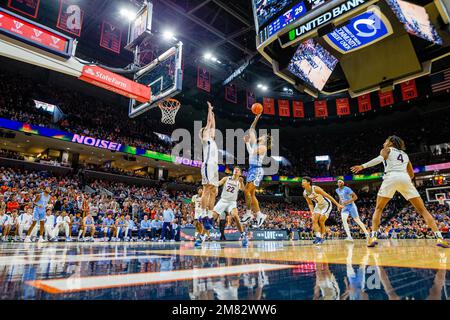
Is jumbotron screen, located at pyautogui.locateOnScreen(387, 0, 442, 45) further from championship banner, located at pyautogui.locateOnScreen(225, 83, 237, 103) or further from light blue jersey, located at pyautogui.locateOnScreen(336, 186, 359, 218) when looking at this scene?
championship banner, located at pyautogui.locateOnScreen(225, 83, 237, 103)

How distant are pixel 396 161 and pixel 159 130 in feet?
73.9

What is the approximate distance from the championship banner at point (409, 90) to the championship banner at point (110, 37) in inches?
849

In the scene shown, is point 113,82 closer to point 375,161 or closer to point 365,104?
point 375,161

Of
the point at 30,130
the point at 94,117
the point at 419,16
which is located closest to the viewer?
the point at 419,16

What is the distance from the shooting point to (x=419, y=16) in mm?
4004

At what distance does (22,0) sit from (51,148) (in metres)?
10.5

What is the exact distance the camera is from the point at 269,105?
24906mm

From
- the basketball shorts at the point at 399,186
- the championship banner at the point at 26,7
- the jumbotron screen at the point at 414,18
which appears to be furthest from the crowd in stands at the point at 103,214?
the jumbotron screen at the point at 414,18

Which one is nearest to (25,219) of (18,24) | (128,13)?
(18,24)

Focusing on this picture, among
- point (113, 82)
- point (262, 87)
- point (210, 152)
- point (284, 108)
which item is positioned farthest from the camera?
point (284, 108)

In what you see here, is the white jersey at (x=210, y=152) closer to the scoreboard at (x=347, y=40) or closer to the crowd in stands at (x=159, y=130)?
the scoreboard at (x=347, y=40)

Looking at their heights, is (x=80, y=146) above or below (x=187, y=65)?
below

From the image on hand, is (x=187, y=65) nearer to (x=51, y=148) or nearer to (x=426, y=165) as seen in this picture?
(x=51, y=148)

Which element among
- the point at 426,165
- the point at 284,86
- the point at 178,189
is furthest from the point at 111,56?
the point at 426,165
